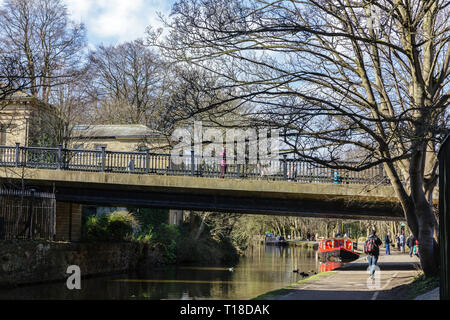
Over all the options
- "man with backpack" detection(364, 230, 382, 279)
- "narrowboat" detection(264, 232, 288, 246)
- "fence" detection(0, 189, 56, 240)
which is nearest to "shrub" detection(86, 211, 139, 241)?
"fence" detection(0, 189, 56, 240)

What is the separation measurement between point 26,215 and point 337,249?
2194 cm

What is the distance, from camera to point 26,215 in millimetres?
25359

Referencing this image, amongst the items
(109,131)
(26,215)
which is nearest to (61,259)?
(26,215)

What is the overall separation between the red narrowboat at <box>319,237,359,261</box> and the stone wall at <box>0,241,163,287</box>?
40.6 ft

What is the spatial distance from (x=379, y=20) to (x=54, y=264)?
744 inches

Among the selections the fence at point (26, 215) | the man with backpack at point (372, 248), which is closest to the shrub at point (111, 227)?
the fence at point (26, 215)

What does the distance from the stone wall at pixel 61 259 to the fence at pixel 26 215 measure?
42.9 inches

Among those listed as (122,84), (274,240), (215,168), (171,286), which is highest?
(122,84)

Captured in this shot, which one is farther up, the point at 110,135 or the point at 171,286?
the point at 110,135

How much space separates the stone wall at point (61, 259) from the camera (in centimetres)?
2261

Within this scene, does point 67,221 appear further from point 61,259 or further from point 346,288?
point 346,288

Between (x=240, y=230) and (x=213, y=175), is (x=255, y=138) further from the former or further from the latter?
(x=240, y=230)

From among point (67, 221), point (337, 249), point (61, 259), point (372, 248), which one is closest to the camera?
point (372, 248)
